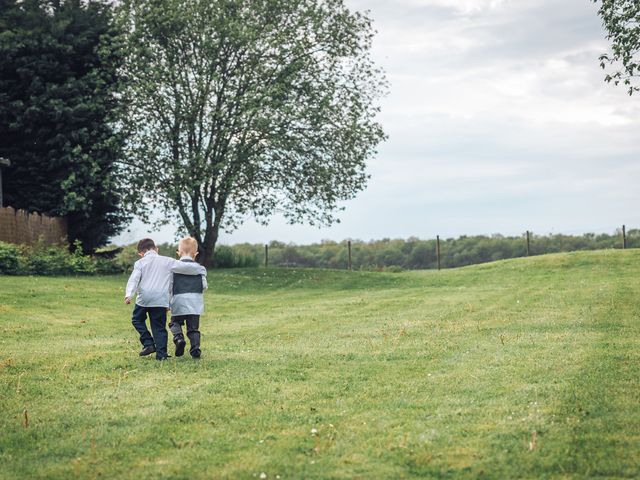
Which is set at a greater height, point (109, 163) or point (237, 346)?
point (109, 163)

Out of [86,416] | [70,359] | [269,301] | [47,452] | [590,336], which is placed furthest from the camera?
[269,301]

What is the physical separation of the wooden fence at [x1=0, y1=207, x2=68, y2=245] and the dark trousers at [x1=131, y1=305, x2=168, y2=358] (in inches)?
775

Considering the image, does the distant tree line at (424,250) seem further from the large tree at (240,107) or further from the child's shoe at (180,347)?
the child's shoe at (180,347)

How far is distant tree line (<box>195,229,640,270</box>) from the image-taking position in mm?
48375

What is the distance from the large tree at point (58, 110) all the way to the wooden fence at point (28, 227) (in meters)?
0.86

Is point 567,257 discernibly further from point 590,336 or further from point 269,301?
point 590,336

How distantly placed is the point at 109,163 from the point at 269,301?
1347cm

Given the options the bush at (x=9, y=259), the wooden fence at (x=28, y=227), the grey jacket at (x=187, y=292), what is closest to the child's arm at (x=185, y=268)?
the grey jacket at (x=187, y=292)

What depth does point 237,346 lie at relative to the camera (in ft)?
43.8

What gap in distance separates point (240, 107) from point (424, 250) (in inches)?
781

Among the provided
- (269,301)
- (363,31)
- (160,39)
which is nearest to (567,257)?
(363,31)

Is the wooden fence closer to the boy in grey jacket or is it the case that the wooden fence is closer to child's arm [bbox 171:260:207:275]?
the boy in grey jacket

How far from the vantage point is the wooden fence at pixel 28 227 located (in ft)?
96.9

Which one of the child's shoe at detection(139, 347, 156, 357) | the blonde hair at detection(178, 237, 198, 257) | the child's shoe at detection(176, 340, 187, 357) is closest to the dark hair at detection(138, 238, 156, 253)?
the blonde hair at detection(178, 237, 198, 257)
